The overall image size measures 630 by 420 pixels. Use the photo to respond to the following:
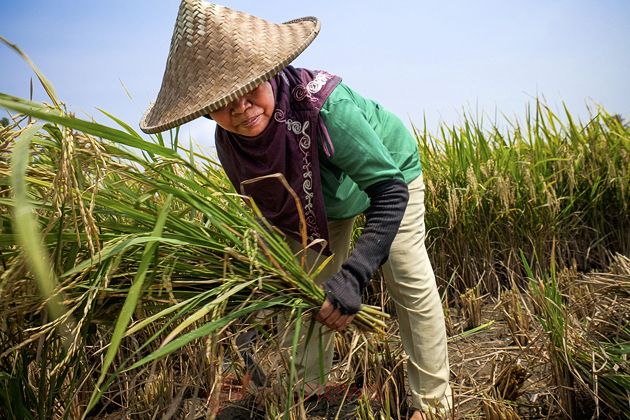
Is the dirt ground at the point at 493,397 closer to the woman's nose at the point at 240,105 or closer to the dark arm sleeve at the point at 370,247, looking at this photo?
the dark arm sleeve at the point at 370,247

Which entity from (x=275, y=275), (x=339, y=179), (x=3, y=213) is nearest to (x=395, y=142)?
(x=339, y=179)

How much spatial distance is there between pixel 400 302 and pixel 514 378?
459mm

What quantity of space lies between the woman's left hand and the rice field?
0.09 ft

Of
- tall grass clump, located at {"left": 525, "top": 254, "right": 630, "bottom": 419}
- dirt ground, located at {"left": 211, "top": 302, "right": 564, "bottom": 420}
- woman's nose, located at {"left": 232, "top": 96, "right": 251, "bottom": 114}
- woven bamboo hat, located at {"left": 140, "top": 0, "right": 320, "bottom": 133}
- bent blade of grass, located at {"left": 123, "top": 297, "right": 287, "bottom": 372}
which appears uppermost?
woven bamboo hat, located at {"left": 140, "top": 0, "right": 320, "bottom": 133}

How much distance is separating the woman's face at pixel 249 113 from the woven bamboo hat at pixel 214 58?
0.07m

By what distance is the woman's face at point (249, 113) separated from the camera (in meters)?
1.60

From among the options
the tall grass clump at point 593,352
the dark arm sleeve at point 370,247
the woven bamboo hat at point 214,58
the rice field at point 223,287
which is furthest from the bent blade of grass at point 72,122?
the tall grass clump at point 593,352

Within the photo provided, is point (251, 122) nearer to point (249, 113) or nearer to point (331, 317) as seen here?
point (249, 113)

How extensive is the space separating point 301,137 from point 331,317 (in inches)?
19.9

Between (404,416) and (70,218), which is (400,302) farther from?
(70,218)

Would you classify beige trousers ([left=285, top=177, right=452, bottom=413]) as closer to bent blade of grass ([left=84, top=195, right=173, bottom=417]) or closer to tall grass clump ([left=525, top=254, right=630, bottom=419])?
tall grass clump ([left=525, top=254, right=630, bottom=419])

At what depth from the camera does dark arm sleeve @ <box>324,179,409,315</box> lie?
4.88 ft

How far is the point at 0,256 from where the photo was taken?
1.39 meters

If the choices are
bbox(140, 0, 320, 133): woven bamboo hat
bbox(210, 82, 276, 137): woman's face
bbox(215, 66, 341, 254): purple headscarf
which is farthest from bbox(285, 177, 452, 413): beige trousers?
bbox(140, 0, 320, 133): woven bamboo hat
